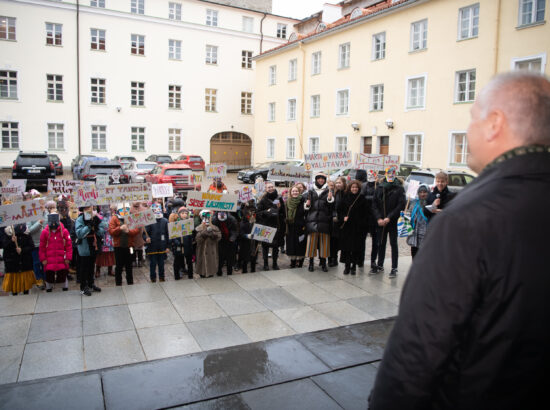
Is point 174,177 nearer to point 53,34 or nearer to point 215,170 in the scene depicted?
point 215,170

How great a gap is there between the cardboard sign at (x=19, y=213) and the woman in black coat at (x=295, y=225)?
15.9 ft

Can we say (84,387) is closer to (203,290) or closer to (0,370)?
(0,370)

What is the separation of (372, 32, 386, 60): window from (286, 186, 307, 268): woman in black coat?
19625 mm

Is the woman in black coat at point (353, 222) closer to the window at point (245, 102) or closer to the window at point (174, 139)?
the window at point (174, 139)

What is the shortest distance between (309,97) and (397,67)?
828 cm

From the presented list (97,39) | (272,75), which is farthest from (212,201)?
(97,39)

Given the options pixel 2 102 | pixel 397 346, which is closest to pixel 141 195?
pixel 397 346

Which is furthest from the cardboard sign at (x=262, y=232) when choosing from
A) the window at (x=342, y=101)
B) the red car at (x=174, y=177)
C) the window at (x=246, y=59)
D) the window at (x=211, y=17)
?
the window at (x=211, y=17)

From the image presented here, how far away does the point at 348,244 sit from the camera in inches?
351

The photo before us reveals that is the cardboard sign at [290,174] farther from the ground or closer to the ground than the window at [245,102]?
closer to the ground

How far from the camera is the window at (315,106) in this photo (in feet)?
101

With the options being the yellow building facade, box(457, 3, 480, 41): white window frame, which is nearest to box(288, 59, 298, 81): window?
the yellow building facade

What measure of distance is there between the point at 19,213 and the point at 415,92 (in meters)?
22.0

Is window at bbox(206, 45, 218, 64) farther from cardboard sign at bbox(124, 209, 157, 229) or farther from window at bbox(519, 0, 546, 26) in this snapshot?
cardboard sign at bbox(124, 209, 157, 229)
